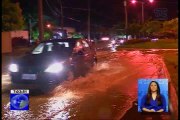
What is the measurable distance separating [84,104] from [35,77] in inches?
109

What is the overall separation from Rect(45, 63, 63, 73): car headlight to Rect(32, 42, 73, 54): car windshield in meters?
1.53

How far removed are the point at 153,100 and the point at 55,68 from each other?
5.63 metres

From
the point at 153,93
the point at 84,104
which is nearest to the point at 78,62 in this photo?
the point at 84,104

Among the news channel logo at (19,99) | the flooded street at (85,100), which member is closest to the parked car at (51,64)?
the flooded street at (85,100)

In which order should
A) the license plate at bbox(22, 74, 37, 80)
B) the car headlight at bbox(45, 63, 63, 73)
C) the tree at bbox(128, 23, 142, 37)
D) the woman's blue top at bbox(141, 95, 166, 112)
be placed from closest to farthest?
the woman's blue top at bbox(141, 95, 166, 112)
the license plate at bbox(22, 74, 37, 80)
the car headlight at bbox(45, 63, 63, 73)
the tree at bbox(128, 23, 142, 37)

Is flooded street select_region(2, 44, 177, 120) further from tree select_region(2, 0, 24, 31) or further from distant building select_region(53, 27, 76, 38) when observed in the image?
distant building select_region(53, 27, 76, 38)

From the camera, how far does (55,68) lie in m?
13.2

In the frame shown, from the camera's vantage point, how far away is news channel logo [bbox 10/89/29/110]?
8609mm

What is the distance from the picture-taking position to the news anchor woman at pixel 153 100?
799 centimetres

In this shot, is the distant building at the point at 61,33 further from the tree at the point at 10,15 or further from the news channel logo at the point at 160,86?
the news channel logo at the point at 160,86

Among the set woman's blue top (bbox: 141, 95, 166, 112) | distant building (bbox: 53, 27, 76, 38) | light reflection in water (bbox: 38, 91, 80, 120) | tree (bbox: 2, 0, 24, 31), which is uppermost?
tree (bbox: 2, 0, 24, 31)

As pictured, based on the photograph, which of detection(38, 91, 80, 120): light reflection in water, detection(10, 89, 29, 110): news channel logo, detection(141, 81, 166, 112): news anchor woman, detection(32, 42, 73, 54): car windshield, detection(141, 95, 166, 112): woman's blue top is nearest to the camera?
detection(141, 81, 166, 112): news anchor woman

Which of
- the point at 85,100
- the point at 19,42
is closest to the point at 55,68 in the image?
the point at 85,100

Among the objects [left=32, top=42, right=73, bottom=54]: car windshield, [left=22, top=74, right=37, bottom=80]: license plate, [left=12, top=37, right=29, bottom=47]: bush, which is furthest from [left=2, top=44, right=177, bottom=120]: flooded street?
[left=12, top=37, right=29, bottom=47]: bush
